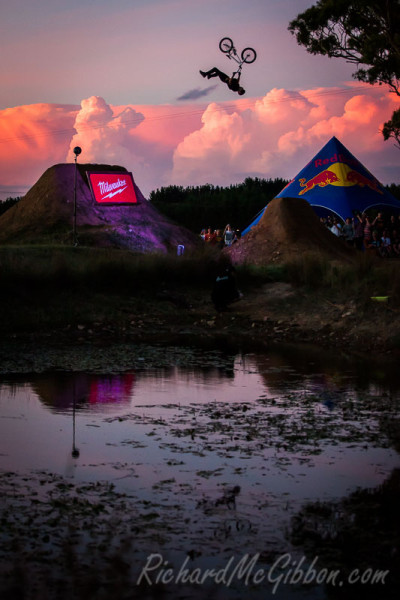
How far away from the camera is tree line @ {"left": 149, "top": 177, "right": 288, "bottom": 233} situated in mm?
77500

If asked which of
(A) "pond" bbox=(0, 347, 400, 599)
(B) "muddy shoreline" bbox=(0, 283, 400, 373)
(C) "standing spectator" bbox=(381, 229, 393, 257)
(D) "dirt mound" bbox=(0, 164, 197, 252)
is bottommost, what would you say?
(A) "pond" bbox=(0, 347, 400, 599)

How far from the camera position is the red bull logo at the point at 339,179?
43.2 metres

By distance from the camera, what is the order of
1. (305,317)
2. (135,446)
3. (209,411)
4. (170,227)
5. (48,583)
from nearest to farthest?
(48,583), (135,446), (209,411), (305,317), (170,227)

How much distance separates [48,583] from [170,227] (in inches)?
1743

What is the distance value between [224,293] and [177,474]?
50.0 feet

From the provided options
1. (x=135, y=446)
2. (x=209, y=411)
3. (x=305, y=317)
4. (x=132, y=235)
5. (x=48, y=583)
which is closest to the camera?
(x=48, y=583)

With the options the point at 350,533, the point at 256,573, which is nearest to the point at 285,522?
the point at 350,533

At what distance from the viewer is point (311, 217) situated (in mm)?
32000

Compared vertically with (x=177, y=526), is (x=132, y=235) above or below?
above

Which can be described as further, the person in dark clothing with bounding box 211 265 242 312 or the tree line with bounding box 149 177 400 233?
the tree line with bounding box 149 177 400 233

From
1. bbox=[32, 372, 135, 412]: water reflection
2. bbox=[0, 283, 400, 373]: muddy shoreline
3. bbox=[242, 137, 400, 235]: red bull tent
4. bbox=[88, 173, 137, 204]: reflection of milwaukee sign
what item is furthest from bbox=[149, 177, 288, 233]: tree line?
bbox=[32, 372, 135, 412]: water reflection

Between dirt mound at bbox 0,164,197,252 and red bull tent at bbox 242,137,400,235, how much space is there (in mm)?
6080

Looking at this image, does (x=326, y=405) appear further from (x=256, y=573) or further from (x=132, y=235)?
(x=132, y=235)

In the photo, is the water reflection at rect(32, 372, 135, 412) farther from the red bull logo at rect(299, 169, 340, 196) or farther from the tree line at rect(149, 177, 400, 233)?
the tree line at rect(149, 177, 400, 233)
